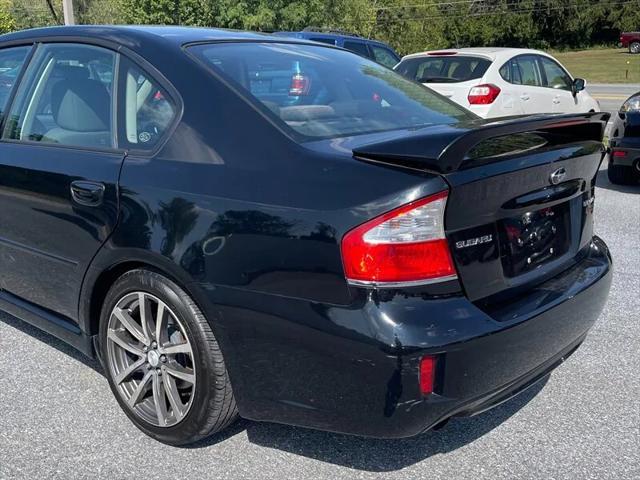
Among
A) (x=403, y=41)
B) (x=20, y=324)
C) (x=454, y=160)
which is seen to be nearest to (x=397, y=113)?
(x=454, y=160)

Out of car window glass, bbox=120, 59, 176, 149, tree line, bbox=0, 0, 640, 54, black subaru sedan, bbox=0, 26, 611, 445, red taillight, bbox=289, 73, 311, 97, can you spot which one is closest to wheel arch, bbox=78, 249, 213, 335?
black subaru sedan, bbox=0, 26, 611, 445

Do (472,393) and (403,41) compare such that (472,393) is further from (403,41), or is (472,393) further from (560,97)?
(403,41)

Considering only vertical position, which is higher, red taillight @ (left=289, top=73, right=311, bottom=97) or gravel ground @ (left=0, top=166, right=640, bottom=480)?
red taillight @ (left=289, top=73, right=311, bottom=97)

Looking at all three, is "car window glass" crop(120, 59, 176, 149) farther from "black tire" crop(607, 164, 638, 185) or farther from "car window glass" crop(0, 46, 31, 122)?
"black tire" crop(607, 164, 638, 185)

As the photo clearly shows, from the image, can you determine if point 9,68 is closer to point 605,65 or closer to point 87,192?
point 87,192

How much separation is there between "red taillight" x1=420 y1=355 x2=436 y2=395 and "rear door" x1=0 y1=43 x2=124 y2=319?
1383 millimetres

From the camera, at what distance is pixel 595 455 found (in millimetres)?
2729

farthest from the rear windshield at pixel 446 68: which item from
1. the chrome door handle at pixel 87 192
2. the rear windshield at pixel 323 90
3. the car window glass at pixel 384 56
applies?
the chrome door handle at pixel 87 192

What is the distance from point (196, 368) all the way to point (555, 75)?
9.86m

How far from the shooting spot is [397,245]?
7.05 feet

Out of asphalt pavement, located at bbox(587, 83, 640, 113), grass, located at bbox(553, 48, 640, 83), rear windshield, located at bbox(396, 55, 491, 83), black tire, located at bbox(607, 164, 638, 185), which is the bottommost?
grass, located at bbox(553, 48, 640, 83)

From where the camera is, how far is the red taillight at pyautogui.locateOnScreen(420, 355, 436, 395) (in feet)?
6.96

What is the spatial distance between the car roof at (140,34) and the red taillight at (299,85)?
1.30ft

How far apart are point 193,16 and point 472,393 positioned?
36318mm
